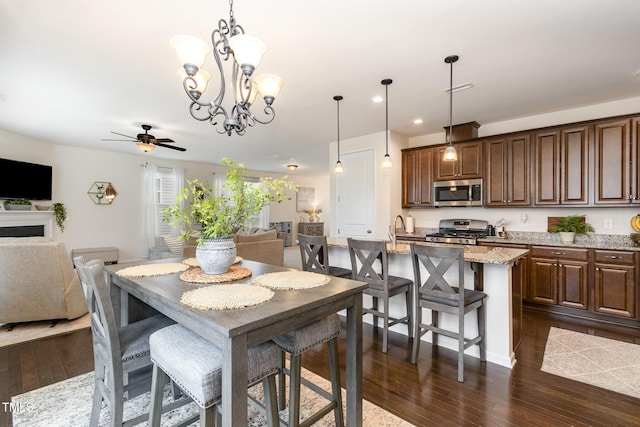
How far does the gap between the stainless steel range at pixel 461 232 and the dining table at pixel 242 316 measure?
10.8 feet

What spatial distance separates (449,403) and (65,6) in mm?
3619

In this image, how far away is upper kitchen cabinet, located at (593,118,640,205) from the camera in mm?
3317

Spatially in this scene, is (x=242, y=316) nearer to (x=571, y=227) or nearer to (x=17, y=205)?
(x=571, y=227)

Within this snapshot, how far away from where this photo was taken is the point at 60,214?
5648mm

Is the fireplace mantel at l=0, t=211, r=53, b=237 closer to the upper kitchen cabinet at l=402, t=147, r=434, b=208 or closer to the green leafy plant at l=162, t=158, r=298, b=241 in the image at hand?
the green leafy plant at l=162, t=158, r=298, b=241

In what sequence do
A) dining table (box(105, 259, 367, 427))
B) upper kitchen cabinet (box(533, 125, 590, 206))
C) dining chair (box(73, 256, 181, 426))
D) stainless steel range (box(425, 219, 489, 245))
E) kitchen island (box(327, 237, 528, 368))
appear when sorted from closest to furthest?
dining table (box(105, 259, 367, 427)) < dining chair (box(73, 256, 181, 426)) < kitchen island (box(327, 237, 528, 368)) < upper kitchen cabinet (box(533, 125, 590, 206)) < stainless steel range (box(425, 219, 489, 245))

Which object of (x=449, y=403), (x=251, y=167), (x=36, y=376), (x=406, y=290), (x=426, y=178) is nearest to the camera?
(x=449, y=403)

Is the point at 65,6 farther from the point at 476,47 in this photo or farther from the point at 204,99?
the point at 476,47

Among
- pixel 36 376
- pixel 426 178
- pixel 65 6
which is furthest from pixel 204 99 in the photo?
pixel 426 178

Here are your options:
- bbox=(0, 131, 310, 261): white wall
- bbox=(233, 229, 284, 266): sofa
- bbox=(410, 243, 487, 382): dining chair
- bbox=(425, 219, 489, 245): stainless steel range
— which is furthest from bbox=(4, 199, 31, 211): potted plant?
bbox=(425, 219, 489, 245): stainless steel range

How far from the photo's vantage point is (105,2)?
1.86 meters

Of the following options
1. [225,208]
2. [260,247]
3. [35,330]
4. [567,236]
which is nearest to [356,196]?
[260,247]

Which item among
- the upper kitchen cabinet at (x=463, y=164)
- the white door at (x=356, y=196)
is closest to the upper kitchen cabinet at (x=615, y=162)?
the upper kitchen cabinet at (x=463, y=164)

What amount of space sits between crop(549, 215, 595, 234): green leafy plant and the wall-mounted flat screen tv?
8188 millimetres
